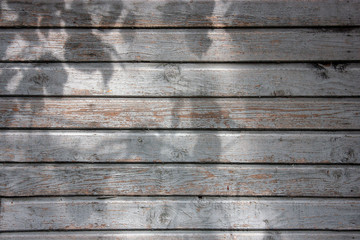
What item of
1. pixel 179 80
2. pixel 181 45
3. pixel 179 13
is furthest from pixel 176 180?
pixel 179 13

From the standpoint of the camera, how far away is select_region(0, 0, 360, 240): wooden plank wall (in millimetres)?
1336

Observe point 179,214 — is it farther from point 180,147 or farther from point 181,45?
point 181,45

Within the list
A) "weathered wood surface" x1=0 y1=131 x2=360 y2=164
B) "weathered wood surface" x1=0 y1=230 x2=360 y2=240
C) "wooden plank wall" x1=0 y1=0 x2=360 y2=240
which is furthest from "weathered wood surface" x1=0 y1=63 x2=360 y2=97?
"weathered wood surface" x1=0 y1=230 x2=360 y2=240

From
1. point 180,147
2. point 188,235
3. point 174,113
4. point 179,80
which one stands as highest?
point 179,80

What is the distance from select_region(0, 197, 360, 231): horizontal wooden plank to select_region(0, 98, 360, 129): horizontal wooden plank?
582 millimetres

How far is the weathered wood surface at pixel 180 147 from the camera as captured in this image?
1.34 metres

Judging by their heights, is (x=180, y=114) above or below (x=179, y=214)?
above

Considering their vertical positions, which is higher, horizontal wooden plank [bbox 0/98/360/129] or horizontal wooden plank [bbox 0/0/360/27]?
horizontal wooden plank [bbox 0/0/360/27]

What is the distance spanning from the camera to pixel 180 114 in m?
1.34

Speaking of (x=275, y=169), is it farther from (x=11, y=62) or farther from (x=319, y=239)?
(x=11, y=62)

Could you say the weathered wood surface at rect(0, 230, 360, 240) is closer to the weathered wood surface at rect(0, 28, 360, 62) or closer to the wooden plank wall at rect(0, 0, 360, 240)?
the wooden plank wall at rect(0, 0, 360, 240)

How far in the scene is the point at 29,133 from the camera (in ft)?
4.44

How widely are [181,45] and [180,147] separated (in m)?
0.77

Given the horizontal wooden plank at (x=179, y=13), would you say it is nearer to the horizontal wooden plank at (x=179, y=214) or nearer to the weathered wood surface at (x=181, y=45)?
the weathered wood surface at (x=181, y=45)
